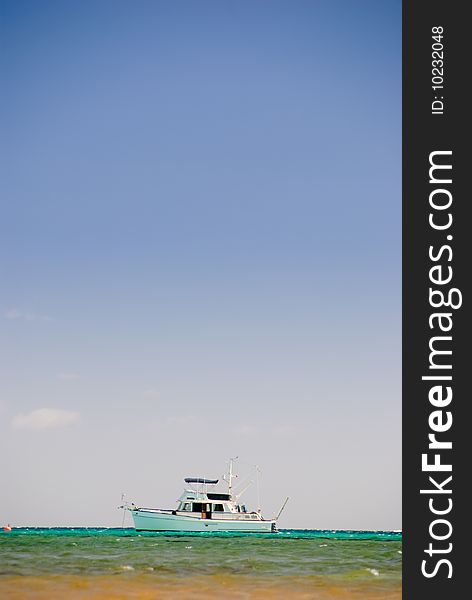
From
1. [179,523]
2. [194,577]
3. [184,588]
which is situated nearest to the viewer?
[184,588]

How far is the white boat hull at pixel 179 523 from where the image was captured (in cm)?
4312

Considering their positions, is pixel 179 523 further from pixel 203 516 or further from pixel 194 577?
pixel 194 577

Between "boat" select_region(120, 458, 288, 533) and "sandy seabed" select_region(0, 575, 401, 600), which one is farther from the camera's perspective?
"boat" select_region(120, 458, 288, 533)

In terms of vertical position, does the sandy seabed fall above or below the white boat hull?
above

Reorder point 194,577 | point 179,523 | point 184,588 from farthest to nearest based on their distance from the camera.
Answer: point 179,523, point 194,577, point 184,588

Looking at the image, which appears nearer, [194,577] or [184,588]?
[184,588]

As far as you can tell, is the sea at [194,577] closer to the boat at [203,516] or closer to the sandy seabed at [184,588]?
the sandy seabed at [184,588]

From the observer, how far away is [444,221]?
24.8 feet

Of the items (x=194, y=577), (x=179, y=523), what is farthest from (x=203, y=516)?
(x=194, y=577)

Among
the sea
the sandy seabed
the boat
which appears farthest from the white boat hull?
the sandy seabed

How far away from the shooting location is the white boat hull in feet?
141

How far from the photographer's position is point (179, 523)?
141 ft

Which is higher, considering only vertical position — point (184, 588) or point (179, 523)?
point (184, 588)

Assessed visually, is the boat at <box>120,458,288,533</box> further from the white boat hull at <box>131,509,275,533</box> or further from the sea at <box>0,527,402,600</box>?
the sea at <box>0,527,402,600</box>
